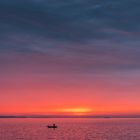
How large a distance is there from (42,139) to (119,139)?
27561 millimetres

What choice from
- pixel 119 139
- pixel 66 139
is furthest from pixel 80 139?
pixel 119 139

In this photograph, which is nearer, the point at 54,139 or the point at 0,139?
the point at 0,139

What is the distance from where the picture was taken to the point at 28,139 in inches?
5069

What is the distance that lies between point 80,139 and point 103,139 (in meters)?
8.09

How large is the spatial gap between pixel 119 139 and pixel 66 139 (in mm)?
18992

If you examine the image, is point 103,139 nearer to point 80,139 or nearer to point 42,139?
point 80,139

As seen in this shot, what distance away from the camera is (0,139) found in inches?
4953

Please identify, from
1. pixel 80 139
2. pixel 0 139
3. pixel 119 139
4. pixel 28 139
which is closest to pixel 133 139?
pixel 119 139

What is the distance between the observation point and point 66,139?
5167 inches

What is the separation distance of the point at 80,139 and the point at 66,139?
546 centimetres

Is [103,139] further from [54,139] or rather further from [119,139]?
[54,139]

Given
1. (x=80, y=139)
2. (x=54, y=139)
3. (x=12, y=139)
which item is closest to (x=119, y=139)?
(x=80, y=139)

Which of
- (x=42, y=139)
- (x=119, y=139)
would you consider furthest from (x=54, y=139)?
(x=119, y=139)

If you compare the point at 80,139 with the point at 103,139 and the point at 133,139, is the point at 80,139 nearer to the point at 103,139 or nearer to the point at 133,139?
the point at 103,139
